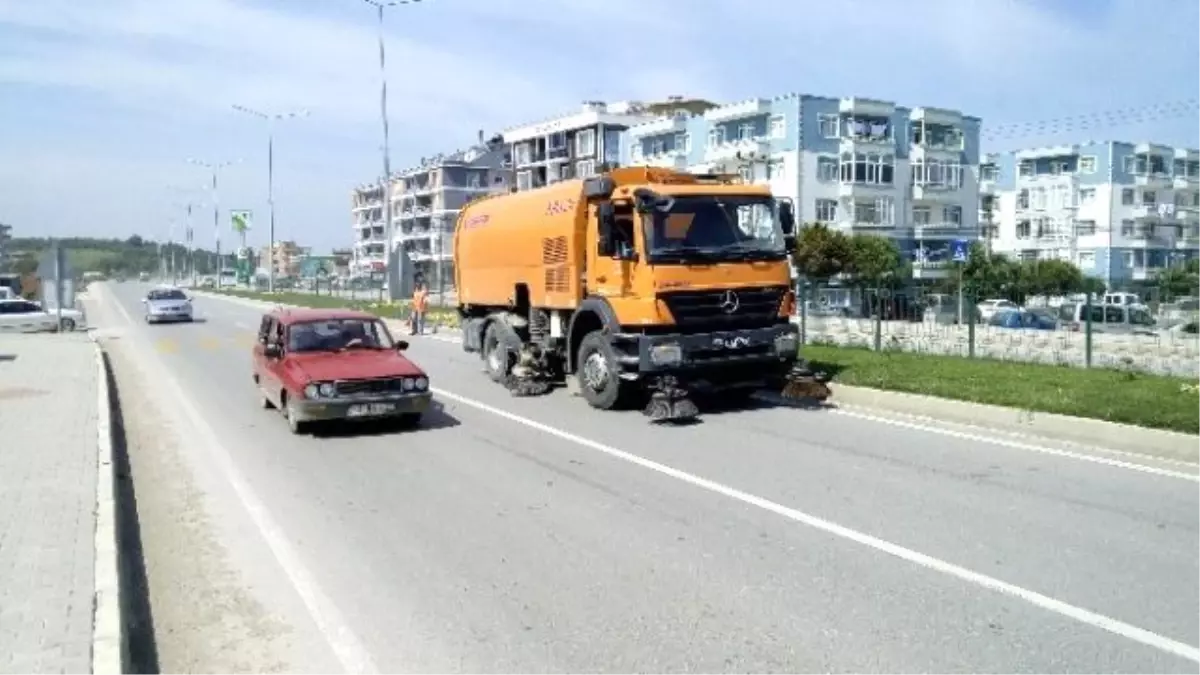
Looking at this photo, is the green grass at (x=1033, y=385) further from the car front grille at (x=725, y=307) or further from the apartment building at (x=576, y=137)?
the apartment building at (x=576, y=137)

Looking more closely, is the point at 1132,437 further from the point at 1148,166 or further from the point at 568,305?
the point at 1148,166

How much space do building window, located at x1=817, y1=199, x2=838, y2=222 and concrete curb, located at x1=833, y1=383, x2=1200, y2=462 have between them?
5311 cm

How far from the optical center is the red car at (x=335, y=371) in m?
11.6

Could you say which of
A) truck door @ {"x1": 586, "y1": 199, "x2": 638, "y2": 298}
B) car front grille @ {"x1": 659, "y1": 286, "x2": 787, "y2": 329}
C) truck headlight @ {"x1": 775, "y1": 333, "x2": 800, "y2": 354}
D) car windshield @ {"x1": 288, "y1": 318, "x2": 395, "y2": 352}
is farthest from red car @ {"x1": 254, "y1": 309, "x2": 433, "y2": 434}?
truck headlight @ {"x1": 775, "y1": 333, "x2": 800, "y2": 354}

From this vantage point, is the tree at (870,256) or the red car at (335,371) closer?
the red car at (335,371)

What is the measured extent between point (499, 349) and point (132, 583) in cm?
1094

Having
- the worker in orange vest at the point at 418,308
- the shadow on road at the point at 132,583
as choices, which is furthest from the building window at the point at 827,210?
the shadow on road at the point at 132,583

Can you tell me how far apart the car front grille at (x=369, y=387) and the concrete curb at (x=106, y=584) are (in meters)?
2.45

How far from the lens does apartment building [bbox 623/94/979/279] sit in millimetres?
65625

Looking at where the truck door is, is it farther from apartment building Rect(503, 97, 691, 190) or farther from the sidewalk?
apartment building Rect(503, 97, 691, 190)

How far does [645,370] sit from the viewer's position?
41.9ft

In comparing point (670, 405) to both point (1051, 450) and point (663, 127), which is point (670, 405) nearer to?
point (1051, 450)

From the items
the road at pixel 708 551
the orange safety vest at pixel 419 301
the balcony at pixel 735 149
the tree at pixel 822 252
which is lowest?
the road at pixel 708 551

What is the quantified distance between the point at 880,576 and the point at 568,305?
918 centimetres
